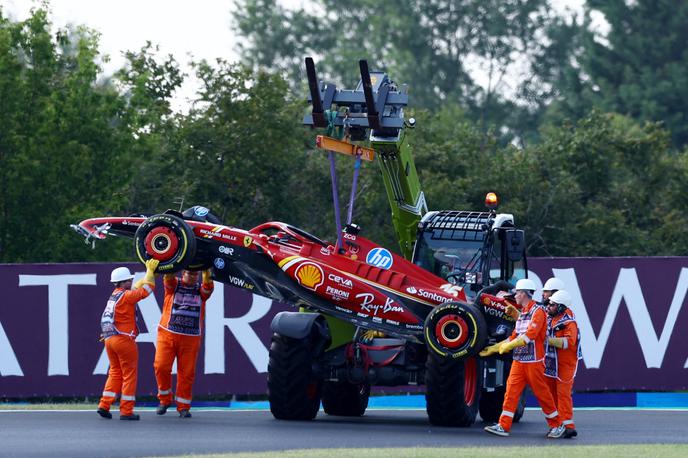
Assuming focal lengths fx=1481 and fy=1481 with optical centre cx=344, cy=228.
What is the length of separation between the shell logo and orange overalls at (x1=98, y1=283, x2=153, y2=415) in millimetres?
1839

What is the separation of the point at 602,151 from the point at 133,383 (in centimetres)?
2010

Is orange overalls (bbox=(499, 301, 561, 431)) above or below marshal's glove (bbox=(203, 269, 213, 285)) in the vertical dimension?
below

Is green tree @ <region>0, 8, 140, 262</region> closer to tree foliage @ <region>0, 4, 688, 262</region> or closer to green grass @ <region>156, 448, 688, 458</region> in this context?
tree foliage @ <region>0, 4, 688, 262</region>

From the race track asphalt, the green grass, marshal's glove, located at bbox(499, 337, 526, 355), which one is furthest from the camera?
marshal's glove, located at bbox(499, 337, 526, 355)

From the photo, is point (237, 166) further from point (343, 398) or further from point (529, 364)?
point (529, 364)

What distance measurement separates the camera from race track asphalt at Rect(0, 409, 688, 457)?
49.5ft

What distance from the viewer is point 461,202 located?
3184 cm

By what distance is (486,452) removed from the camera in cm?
1455

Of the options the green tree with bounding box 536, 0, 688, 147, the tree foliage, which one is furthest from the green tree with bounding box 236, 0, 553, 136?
the tree foliage

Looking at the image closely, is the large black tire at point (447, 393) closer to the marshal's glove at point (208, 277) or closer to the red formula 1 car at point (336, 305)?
the red formula 1 car at point (336, 305)

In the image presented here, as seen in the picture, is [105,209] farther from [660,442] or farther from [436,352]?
[660,442]

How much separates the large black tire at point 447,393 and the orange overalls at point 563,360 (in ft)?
3.35

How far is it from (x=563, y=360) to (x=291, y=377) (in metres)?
3.24

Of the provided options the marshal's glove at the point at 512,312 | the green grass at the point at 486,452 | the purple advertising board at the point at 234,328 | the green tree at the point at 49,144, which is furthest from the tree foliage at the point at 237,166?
the green grass at the point at 486,452
